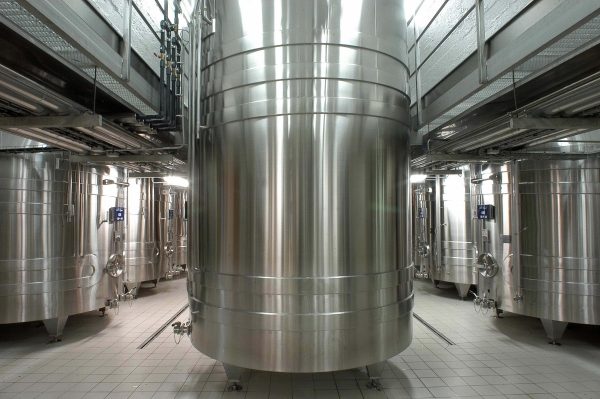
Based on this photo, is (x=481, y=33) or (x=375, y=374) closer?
(x=481, y=33)

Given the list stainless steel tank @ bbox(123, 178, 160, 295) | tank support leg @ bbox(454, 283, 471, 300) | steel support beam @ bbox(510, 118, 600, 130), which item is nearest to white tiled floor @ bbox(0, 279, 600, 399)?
tank support leg @ bbox(454, 283, 471, 300)

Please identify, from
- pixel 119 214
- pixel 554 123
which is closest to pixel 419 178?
pixel 554 123

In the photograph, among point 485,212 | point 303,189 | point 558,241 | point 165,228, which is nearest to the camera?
point 303,189

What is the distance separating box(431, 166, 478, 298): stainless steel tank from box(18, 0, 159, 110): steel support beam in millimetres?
5586

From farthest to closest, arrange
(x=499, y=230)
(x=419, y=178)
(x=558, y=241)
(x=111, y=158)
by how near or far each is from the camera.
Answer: (x=419, y=178), (x=499, y=230), (x=111, y=158), (x=558, y=241)

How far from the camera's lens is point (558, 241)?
13.6 ft

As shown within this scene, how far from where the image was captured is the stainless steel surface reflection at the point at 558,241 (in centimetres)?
401

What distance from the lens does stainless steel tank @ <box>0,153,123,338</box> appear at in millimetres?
4027

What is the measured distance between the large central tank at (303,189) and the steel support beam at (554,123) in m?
1.21

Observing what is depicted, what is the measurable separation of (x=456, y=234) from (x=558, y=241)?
2.26m

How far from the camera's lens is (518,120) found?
302 cm

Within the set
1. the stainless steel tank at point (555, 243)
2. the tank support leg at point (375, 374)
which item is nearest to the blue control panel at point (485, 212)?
the stainless steel tank at point (555, 243)

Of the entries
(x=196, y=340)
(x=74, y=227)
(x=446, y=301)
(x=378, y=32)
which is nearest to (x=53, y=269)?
(x=74, y=227)

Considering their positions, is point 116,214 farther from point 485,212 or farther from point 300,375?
point 485,212
